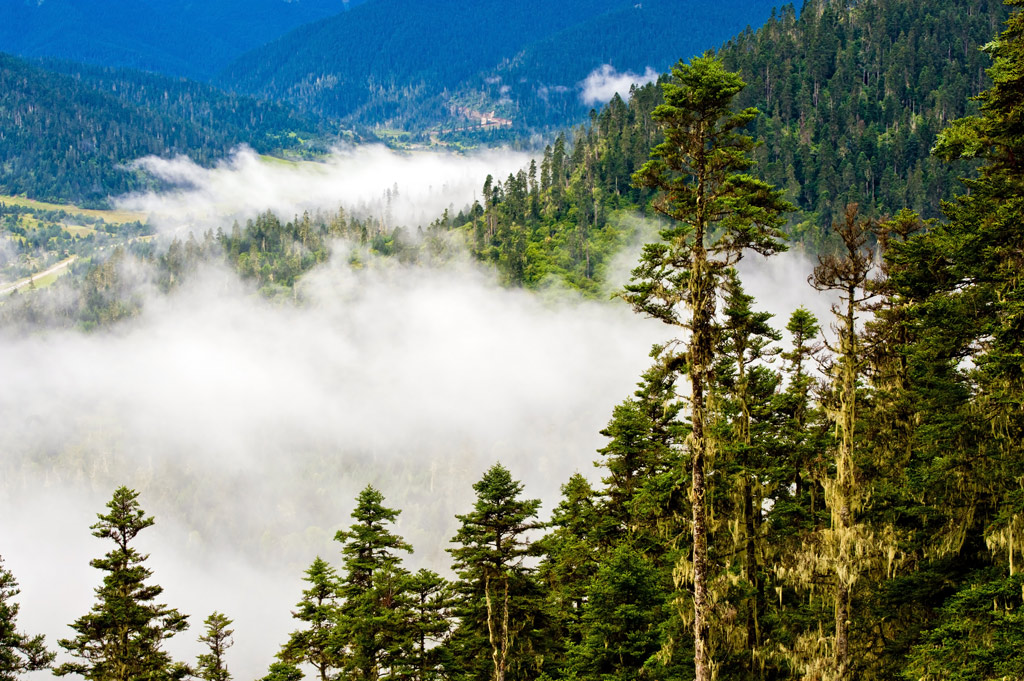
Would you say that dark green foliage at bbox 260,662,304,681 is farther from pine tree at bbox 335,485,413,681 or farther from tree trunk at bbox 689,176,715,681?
tree trunk at bbox 689,176,715,681

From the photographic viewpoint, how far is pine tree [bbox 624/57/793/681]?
639 inches

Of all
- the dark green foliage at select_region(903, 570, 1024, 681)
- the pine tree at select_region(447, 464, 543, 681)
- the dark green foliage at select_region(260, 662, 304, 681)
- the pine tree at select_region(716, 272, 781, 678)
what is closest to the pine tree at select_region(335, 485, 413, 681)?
the pine tree at select_region(447, 464, 543, 681)

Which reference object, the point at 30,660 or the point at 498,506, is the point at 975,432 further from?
the point at 30,660

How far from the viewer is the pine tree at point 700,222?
16219 mm

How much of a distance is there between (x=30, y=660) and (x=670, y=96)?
104 feet

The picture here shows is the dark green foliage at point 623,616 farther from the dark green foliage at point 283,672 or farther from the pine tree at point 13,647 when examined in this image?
the pine tree at point 13,647

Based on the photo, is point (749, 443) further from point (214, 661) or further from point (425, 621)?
point (214, 661)

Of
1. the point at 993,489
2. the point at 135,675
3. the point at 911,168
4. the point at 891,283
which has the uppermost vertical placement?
the point at 911,168

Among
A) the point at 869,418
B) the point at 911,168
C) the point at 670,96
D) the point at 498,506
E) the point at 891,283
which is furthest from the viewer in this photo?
the point at 911,168

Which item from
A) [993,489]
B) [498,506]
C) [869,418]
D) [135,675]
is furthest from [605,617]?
[135,675]

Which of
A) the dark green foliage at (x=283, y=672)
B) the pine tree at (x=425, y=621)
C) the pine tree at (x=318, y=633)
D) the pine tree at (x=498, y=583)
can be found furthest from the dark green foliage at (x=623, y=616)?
the dark green foliage at (x=283, y=672)

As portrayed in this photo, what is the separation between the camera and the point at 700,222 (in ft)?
54.4

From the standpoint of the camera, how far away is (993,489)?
1780cm

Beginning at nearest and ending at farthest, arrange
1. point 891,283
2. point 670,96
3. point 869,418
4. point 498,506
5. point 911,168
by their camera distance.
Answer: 1. point 670,96
2. point 891,283
3. point 869,418
4. point 498,506
5. point 911,168
